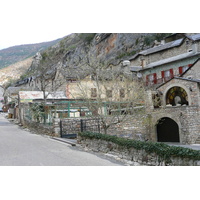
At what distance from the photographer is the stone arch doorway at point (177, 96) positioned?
1875cm

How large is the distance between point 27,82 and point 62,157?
166 ft

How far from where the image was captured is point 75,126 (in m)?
13.5

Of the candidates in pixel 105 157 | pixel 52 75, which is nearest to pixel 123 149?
pixel 105 157

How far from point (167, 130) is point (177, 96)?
10.6 ft

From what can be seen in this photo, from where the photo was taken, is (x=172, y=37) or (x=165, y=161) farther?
(x=172, y=37)

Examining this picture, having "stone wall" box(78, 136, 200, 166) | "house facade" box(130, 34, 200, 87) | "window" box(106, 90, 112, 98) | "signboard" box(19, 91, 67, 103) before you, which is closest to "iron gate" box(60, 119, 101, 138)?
"stone wall" box(78, 136, 200, 166)

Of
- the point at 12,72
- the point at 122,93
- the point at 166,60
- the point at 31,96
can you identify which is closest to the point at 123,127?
the point at 122,93

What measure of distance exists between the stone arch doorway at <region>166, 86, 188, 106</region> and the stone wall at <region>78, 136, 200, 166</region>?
11479 mm

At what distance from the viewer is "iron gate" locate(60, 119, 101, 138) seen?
13109 mm

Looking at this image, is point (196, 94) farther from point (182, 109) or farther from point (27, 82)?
point (27, 82)

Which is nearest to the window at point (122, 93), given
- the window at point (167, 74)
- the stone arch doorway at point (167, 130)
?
the stone arch doorway at point (167, 130)

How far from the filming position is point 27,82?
181 feet

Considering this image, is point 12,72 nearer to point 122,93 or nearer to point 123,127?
point 123,127

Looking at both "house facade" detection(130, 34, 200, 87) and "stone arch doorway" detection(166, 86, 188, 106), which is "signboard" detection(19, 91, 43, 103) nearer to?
"house facade" detection(130, 34, 200, 87)
